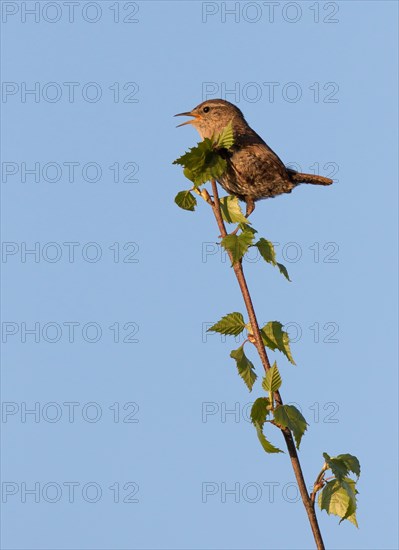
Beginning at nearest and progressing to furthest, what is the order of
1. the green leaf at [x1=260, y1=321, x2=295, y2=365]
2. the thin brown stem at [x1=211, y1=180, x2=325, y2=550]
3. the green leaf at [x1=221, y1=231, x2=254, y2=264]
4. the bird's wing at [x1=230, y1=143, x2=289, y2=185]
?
the thin brown stem at [x1=211, y1=180, x2=325, y2=550]
the green leaf at [x1=221, y1=231, x2=254, y2=264]
the green leaf at [x1=260, y1=321, x2=295, y2=365]
the bird's wing at [x1=230, y1=143, x2=289, y2=185]

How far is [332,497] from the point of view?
3920 mm

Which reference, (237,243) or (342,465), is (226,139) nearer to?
(237,243)

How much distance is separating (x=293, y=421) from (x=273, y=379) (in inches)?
8.7

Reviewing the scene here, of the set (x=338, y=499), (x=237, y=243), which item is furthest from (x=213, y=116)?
(x=338, y=499)

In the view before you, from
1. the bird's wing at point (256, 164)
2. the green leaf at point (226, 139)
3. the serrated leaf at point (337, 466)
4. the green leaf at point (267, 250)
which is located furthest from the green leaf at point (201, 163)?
the bird's wing at point (256, 164)

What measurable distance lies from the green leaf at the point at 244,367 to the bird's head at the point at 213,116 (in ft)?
12.1

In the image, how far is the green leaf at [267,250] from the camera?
4.47 m

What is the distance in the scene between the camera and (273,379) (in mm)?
3869

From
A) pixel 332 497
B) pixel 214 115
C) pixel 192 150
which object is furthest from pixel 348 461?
pixel 214 115

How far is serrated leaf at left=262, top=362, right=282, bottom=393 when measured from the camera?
3861 millimetres

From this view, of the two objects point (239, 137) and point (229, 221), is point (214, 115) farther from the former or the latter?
point (229, 221)

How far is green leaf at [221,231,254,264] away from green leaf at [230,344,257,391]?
597 mm

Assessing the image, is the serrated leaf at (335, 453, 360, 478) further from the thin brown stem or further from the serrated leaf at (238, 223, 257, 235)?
the serrated leaf at (238, 223, 257, 235)

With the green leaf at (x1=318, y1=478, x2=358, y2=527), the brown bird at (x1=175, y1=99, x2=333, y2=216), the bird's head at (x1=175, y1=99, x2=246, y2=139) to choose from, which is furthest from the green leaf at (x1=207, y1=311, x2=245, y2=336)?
the bird's head at (x1=175, y1=99, x2=246, y2=139)
